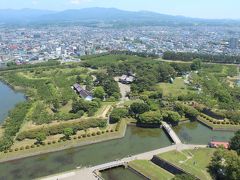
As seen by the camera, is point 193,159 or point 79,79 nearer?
point 193,159

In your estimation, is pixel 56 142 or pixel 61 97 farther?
pixel 61 97

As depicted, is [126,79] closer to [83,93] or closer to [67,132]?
[83,93]

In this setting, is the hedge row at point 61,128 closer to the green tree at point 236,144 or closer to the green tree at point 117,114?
the green tree at point 117,114

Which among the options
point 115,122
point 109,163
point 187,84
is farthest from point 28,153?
point 187,84

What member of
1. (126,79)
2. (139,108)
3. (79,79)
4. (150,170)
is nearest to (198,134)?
(139,108)

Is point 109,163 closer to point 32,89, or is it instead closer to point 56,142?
point 56,142

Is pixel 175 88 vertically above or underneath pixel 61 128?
underneath

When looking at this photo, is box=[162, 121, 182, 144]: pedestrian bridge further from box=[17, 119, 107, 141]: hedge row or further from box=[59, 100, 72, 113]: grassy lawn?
box=[59, 100, 72, 113]: grassy lawn
